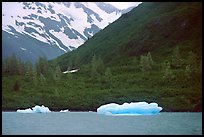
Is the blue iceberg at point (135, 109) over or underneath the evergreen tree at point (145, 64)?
underneath

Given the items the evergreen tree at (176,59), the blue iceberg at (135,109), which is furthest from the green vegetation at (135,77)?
the blue iceberg at (135,109)

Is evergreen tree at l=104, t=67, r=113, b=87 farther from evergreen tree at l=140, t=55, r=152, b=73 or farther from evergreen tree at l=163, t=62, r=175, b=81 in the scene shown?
evergreen tree at l=163, t=62, r=175, b=81

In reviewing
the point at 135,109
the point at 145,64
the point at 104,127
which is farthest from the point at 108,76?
the point at 104,127

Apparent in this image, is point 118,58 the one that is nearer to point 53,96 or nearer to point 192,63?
point 192,63

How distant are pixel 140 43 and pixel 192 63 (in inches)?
1448

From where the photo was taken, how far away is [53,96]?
473 ft

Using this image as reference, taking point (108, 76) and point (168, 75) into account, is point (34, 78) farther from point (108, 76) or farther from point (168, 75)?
point (168, 75)

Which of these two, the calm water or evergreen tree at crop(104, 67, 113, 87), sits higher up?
evergreen tree at crop(104, 67, 113, 87)

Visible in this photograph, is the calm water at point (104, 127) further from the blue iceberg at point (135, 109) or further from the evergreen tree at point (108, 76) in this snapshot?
the evergreen tree at point (108, 76)

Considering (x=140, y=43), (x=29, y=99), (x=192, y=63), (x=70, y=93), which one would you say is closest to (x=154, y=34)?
(x=140, y=43)

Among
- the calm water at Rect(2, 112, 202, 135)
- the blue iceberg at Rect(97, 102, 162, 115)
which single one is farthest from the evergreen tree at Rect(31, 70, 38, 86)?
the calm water at Rect(2, 112, 202, 135)

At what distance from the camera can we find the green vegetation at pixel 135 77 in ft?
446

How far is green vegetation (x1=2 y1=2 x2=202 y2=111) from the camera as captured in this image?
136000 millimetres

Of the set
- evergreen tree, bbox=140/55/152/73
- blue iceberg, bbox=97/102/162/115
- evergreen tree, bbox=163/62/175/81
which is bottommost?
blue iceberg, bbox=97/102/162/115
